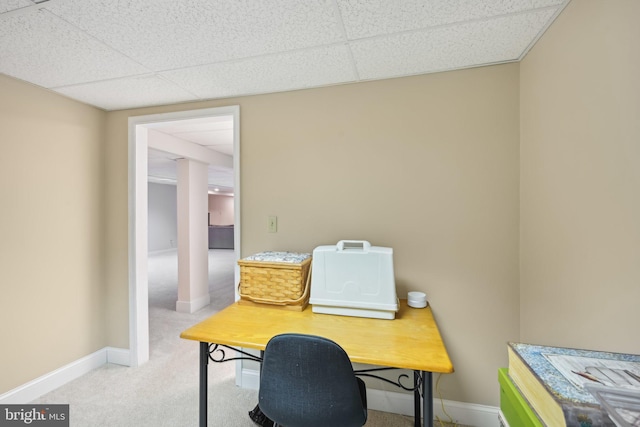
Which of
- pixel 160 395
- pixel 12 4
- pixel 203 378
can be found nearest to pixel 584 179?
pixel 203 378

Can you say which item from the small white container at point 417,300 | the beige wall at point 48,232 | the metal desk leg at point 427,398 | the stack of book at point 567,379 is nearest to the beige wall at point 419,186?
the small white container at point 417,300

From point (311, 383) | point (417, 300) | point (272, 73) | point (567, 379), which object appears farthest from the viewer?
point (272, 73)

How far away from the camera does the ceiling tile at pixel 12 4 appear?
3.61ft

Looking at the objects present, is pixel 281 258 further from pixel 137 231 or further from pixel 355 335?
pixel 137 231

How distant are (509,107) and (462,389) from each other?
5.91ft

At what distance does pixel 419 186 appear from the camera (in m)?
1.75

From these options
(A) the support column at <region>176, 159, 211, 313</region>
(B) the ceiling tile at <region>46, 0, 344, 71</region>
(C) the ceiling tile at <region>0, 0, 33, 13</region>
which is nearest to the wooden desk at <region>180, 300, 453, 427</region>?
(B) the ceiling tile at <region>46, 0, 344, 71</region>

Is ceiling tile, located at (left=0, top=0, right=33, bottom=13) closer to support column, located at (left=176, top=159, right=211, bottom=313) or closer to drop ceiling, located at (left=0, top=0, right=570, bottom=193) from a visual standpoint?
drop ceiling, located at (left=0, top=0, right=570, bottom=193)

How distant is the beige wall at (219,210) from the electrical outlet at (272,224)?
11.1 metres

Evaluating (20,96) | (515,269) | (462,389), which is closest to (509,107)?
(515,269)

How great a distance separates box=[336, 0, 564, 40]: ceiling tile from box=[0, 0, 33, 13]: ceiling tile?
4.37 feet

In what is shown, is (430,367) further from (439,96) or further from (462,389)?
(439,96)

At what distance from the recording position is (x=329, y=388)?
1017mm

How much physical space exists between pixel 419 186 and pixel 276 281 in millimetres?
→ 1111
